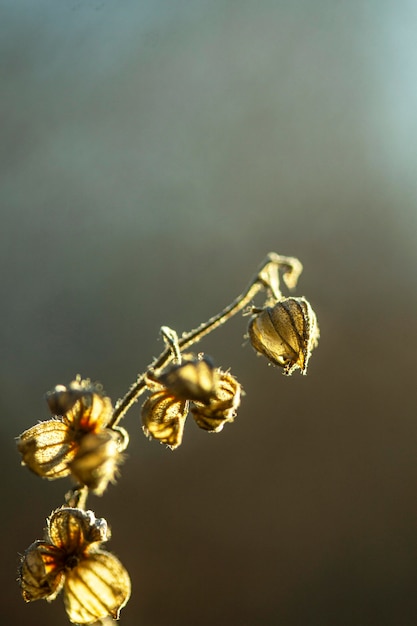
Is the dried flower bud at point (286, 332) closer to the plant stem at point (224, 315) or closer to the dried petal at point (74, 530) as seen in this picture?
the plant stem at point (224, 315)

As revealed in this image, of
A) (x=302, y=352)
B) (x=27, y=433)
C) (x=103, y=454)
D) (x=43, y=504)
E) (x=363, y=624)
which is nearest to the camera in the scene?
(x=103, y=454)

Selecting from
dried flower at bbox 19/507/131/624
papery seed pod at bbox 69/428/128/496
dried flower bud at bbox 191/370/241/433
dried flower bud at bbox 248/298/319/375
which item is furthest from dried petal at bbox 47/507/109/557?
dried flower bud at bbox 248/298/319/375

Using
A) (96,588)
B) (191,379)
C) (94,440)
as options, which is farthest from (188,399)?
(96,588)

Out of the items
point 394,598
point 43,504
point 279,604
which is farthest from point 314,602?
point 43,504

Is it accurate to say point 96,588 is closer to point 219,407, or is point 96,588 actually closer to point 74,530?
point 74,530

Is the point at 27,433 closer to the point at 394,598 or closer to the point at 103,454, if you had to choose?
the point at 103,454

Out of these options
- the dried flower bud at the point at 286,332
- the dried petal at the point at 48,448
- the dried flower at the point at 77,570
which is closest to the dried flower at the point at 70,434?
the dried petal at the point at 48,448
